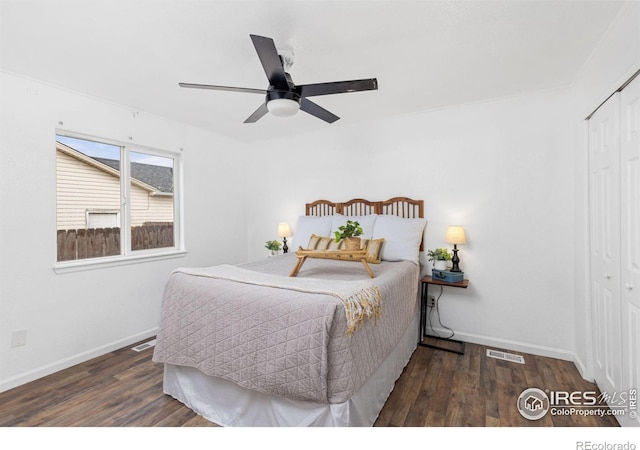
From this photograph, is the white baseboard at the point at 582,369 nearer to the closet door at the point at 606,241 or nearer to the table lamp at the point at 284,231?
the closet door at the point at 606,241

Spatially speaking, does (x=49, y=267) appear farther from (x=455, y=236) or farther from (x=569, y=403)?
(x=569, y=403)

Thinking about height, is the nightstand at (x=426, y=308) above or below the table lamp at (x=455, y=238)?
below

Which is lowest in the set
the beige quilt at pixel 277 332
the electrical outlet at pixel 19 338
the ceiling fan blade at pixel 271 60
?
the electrical outlet at pixel 19 338

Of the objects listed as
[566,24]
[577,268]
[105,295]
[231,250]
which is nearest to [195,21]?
[566,24]

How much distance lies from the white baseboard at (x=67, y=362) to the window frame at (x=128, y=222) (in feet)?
2.55

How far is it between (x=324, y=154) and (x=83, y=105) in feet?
8.36

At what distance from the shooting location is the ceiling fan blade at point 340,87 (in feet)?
5.97

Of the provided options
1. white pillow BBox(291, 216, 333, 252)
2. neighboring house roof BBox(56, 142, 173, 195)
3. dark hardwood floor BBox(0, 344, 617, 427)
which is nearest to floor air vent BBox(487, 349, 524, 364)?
dark hardwood floor BBox(0, 344, 617, 427)

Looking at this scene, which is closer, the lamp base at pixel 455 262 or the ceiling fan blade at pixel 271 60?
the ceiling fan blade at pixel 271 60

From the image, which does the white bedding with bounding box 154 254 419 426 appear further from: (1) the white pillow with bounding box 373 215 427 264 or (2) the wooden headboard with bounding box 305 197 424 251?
(2) the wooden headboard with bounding box 305 197 424 251

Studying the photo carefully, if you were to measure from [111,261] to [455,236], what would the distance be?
11.2 feet

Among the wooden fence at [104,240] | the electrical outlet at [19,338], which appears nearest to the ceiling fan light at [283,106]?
the wooden fence at [104,240]

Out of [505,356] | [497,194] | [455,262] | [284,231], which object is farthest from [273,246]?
[505,356]

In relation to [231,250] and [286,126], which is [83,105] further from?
[231,250]
